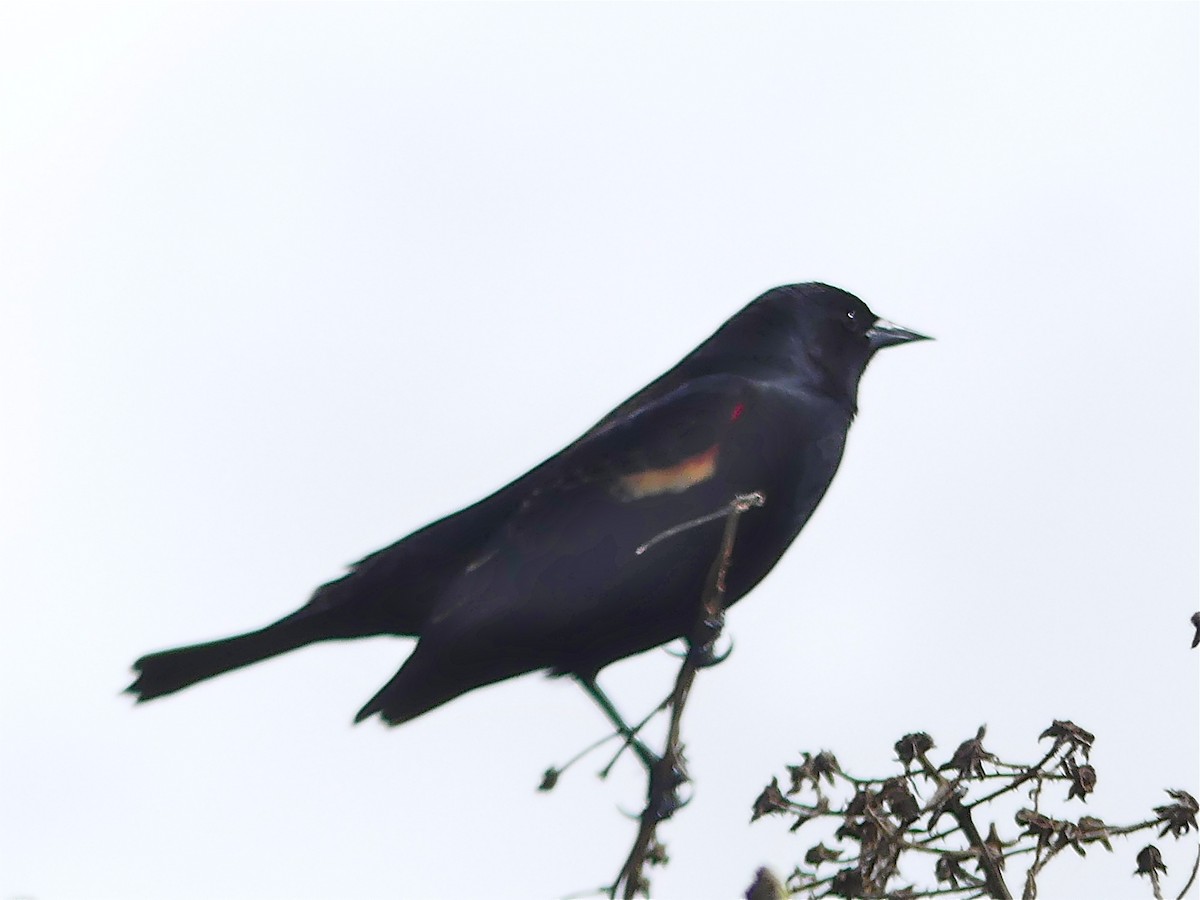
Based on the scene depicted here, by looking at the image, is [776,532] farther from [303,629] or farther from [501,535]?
[303,629]

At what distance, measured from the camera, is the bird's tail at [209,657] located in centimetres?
422

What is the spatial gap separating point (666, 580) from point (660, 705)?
43.4 inches

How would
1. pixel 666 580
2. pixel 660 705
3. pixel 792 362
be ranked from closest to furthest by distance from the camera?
pixel 660 705
pixel 666 580
pixel 792 362

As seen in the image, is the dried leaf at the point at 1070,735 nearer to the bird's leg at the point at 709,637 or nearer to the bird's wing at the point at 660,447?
the bird's leg at the point at 709,637

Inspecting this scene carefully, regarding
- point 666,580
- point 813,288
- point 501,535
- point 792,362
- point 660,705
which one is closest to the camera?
point 660,705

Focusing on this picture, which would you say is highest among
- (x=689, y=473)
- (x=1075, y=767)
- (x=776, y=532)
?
(x=689, y=473)

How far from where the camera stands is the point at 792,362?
14.6ft

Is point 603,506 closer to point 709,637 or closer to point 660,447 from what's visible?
point 660,447

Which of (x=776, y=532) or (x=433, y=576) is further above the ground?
(x=433, y=576)

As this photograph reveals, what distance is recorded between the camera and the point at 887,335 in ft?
15.9

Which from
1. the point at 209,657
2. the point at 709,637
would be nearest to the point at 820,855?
the point at 709,637

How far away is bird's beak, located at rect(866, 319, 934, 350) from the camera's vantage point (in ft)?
15.9

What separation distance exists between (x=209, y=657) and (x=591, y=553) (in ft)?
3.93

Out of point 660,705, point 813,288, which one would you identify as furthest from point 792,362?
point 660,705
